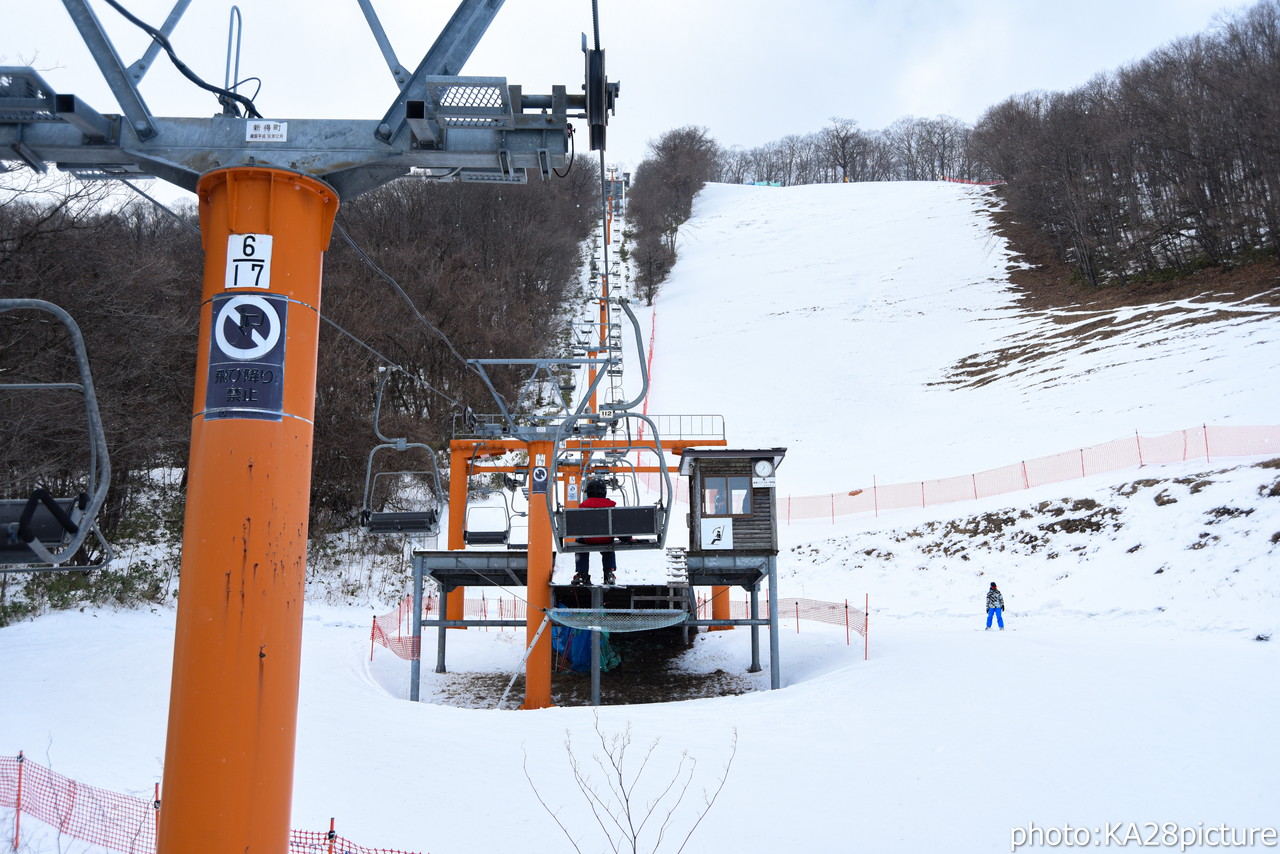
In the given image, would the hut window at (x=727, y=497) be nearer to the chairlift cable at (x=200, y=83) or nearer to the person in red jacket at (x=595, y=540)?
the person in red jacket at (x=595, y=540)

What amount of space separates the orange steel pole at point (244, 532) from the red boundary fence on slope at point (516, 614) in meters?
15.6

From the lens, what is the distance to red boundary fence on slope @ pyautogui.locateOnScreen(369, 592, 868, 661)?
2006 centimetres

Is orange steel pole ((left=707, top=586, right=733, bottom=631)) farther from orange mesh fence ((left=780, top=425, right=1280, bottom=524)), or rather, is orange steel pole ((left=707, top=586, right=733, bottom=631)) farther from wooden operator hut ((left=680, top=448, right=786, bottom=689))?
orange mesh fence ((left=780, top=425, right=1280, bottom=524))

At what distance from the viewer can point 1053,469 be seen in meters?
25.3

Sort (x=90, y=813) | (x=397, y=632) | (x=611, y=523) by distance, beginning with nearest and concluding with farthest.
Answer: (x=90, y=813) < (x=611, y=523) < (x=397, y=632)

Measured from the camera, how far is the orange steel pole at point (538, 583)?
16.2 metres

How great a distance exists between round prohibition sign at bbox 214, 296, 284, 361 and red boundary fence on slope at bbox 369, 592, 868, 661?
15892 millimetres

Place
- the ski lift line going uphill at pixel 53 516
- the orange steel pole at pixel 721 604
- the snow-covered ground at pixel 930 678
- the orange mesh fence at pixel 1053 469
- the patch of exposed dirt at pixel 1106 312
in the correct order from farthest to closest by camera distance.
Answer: the patch of exposed dirt at pixel 1106 312
the orange steel pole at pixel 721 604
the orange mesh fence at pixel 1053 469
the snow-covered ground at pixel 930 678
the ski lift line going uphill at pixel 53 516

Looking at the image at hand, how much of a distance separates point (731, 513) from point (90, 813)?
43.3 ft

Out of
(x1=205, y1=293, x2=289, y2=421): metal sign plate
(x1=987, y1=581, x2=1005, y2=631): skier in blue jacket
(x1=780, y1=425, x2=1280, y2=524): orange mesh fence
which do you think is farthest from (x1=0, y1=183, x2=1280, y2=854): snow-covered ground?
(x1=205, y1=293, x2=289, y2=421): metal sign plate

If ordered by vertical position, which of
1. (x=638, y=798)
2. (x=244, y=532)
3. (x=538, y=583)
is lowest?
(x=638, y=798)

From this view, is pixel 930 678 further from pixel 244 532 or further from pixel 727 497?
pixel 244 532

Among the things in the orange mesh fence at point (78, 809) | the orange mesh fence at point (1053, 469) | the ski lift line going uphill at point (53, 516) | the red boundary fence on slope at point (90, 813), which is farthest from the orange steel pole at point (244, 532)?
the orange mesh fence at point (1053, 469)

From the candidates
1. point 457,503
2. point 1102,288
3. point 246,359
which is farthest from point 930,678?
point 1102,288
